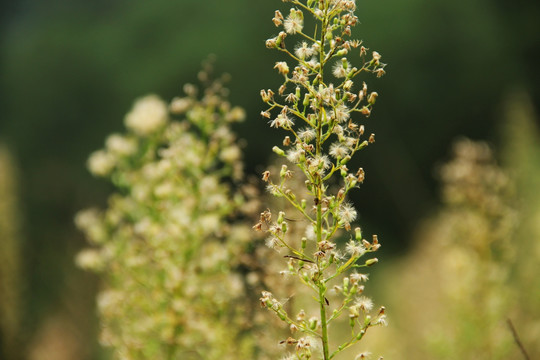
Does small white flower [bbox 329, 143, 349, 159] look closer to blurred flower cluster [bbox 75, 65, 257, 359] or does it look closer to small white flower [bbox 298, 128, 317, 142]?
small white flower [bbox 298, 128, 317, 142]

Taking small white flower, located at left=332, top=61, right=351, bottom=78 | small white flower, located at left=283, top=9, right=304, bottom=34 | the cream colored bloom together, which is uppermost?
the cream colored bloom

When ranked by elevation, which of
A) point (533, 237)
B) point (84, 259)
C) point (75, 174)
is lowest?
point (84, 259)

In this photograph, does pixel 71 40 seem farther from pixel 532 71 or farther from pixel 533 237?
pixel 533 237

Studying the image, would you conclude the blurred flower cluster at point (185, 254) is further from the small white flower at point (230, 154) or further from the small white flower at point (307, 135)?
the small white flower at point (307, 135)

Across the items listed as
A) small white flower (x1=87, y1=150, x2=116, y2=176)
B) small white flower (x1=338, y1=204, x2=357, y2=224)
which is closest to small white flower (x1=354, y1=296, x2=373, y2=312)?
small white flower (x1=338, y1=204, x2=357, y2=224)

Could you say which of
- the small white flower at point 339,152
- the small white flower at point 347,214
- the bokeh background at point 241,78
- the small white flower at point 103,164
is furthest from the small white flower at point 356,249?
the bokeh background at point 241,78

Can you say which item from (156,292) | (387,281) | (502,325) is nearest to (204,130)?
(156,292)
